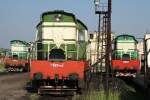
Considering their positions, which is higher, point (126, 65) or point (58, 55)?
point (58, 55)

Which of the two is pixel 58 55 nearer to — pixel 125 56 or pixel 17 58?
pixel 125 56

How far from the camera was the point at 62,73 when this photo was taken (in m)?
20.9

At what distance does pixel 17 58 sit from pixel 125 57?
15.2m

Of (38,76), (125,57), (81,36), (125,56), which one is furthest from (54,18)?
(125,56)

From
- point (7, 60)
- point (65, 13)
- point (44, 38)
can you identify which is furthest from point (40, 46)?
point (7, 60)

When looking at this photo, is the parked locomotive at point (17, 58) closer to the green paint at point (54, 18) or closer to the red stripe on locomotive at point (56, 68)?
the green paint at point (54, 18)

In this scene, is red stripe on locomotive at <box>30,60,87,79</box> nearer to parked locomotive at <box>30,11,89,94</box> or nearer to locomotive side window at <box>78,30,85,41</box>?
parked locomotive at <box>30,11,89,94</box>

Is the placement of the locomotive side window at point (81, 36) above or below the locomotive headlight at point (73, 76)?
above

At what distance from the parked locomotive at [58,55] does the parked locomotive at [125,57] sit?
432 inches

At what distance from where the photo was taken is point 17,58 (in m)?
47.8

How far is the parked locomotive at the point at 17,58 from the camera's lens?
47.7m

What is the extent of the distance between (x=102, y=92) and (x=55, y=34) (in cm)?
619

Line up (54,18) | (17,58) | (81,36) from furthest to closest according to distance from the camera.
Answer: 1. (17,58)
2. (81,36)
3. (54,18)

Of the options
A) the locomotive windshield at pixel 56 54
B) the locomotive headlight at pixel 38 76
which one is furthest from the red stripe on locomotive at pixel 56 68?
the locomotive windshield at pixel 56 54
